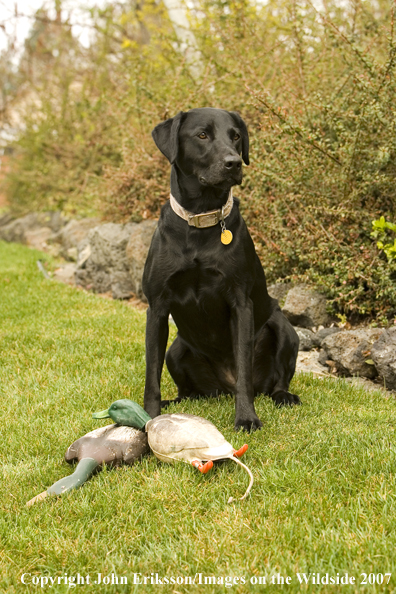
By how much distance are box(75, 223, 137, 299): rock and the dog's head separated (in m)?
3.76

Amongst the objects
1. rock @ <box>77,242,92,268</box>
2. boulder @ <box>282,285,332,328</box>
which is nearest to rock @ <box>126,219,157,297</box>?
rock @ <box>77,242,92,268</box>

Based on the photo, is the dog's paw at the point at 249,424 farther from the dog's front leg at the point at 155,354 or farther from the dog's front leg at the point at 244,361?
the dog's front leg at the point at 155,354

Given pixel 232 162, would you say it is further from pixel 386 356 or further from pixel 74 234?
pixel 74 234

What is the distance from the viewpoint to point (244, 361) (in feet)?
9.78

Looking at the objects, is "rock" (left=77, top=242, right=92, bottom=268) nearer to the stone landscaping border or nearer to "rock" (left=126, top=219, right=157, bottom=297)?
the stone landscaping border

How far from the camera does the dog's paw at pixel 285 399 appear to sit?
10.5 ft

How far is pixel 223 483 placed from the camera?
223 cm

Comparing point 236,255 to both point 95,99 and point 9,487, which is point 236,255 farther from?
point 95,99

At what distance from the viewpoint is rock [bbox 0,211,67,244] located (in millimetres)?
10906

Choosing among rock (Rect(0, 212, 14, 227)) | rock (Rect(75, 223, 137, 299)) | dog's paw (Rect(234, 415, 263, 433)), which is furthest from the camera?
rock (Rect(0, 212, 14, 227))

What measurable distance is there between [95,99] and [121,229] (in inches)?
233

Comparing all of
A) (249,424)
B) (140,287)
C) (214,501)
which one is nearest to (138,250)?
(140,287)

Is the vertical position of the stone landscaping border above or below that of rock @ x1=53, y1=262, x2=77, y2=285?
above

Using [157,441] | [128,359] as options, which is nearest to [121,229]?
[128,359]
